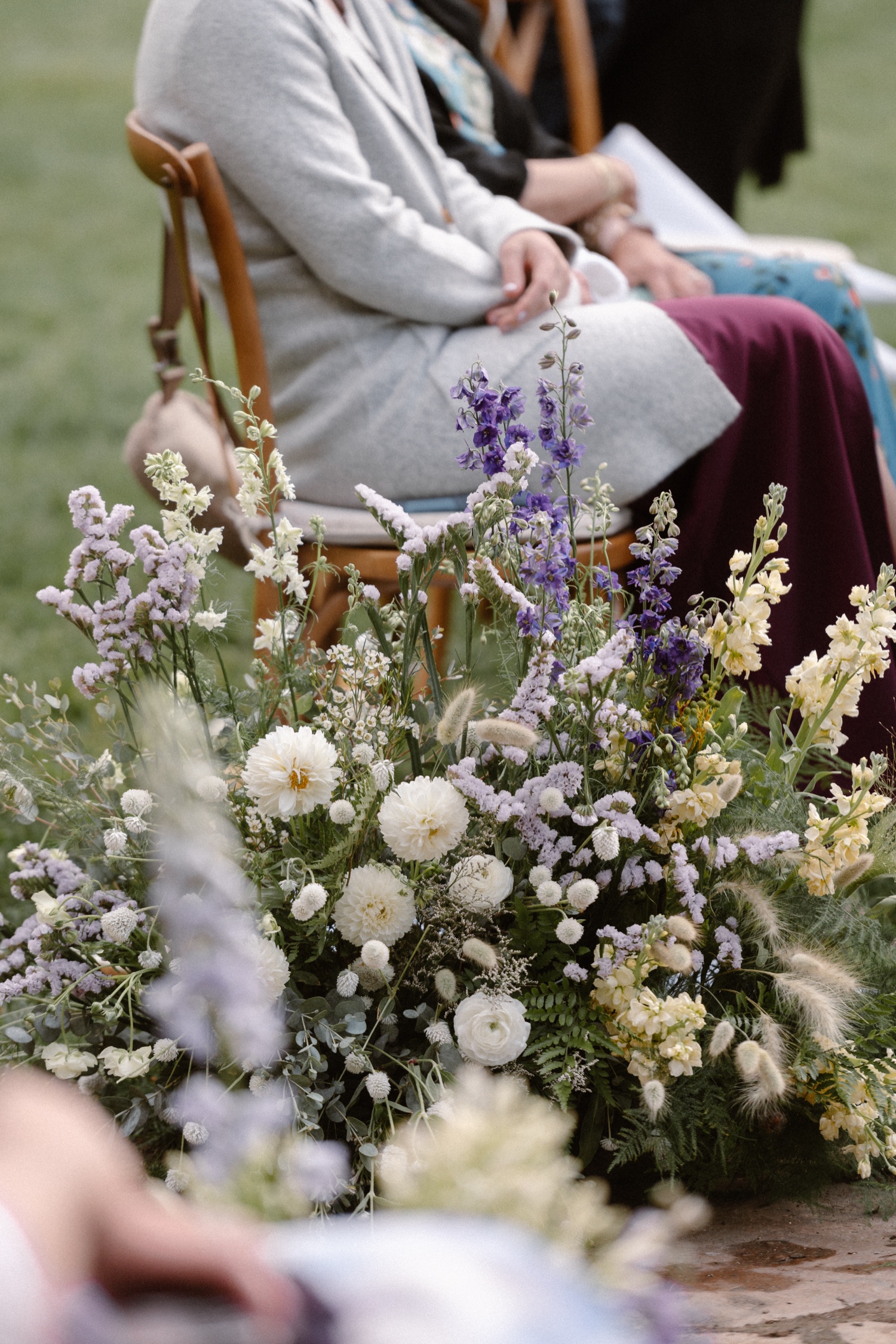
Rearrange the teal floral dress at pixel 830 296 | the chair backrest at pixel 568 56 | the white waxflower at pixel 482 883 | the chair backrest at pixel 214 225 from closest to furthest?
the white waxflower at pixel 482 883, the chair backrest at pixel 214 225, the teal floral dress at pixel 830 296, the chair backrest at pixel 568 56

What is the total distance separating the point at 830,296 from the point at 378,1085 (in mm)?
1597

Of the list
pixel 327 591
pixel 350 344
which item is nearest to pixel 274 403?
pixel 350 344

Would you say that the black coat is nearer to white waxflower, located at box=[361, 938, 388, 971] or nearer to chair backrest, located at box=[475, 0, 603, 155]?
chair backrest, located at box=[475, 0, 603, 155]

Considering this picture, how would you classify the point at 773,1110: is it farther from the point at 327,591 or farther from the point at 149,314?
the point at 149,314

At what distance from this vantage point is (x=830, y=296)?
2.10 metres

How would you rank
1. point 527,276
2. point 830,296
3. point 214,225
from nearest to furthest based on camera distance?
point 214,225 → point 527,276 → point 830,296

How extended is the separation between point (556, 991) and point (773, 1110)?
22 centimetres

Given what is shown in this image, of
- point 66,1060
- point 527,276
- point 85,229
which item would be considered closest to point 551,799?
point 66,1060

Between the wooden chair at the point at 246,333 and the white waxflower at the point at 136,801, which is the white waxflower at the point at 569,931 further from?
the wooden chair at the point at 246,333

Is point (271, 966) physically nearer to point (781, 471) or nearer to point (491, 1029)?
point (491, 1029)

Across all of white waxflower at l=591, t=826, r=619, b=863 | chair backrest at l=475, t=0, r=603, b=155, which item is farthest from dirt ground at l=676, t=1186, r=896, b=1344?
chair backrest at l=475, t=0, r=603, b=155

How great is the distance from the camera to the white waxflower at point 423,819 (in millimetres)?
1033

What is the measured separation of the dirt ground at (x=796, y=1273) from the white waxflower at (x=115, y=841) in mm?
581

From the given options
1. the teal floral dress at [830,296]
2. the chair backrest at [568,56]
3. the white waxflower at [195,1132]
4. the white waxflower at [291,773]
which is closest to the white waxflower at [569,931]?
the white waxflower at [291,773]
